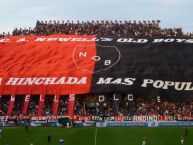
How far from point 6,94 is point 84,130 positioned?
1724 cm

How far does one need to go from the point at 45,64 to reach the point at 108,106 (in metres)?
13.8

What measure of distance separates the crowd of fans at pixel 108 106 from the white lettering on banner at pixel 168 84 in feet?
7.18

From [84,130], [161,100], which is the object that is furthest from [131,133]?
[161,100]

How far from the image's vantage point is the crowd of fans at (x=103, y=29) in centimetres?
8000

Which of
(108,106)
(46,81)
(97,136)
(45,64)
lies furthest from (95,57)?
(97,136)

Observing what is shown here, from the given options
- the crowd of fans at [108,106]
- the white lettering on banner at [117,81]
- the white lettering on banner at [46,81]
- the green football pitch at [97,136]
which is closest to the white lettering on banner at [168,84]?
the white lettering on banner at [117,81]

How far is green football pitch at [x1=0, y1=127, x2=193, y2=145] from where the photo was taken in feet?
159

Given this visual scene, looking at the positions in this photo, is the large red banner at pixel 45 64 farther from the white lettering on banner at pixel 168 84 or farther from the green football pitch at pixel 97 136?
the green football pitch at pixel 97 136

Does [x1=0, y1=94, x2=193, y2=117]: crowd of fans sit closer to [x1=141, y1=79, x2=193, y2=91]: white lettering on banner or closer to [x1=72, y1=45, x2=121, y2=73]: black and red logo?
[x1=141, y1=79, x2=193, y2=91]: white lettering on banner

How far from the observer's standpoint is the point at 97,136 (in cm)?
5128

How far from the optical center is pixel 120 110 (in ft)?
209

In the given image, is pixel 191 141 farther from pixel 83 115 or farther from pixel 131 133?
pixel 83 115

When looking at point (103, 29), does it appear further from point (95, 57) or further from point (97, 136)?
point (97, 136)

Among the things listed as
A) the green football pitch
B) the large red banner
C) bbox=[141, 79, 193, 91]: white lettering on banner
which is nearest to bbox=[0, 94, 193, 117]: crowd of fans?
the large red banner
